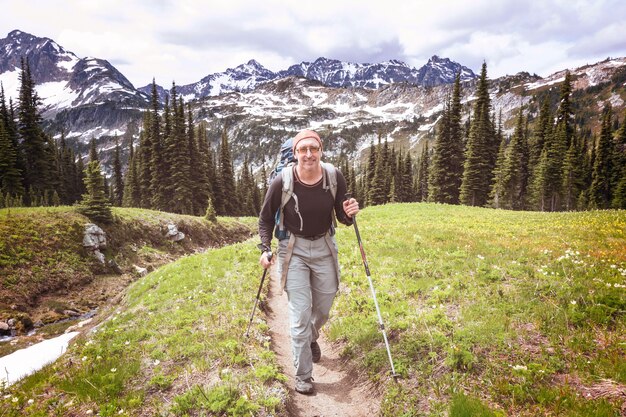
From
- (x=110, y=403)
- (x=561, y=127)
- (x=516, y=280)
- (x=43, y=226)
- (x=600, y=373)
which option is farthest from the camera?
(x=561, y=127)

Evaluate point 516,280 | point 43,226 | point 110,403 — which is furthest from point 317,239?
point 43,226

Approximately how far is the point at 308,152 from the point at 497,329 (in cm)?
466

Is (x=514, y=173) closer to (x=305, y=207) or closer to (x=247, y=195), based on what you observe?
(x=247, y=195)

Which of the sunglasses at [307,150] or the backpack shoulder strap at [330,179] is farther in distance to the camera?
the backpack shoulder strap at [330,179]

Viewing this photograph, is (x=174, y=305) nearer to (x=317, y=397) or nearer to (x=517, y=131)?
(x=317, y=397)

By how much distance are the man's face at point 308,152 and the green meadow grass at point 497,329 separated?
12.7 feet

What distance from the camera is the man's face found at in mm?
5668

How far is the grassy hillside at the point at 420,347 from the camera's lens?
472cm

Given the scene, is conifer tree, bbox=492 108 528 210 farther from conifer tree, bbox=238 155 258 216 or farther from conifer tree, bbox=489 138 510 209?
conifer tree, bbox=238 155 258 216

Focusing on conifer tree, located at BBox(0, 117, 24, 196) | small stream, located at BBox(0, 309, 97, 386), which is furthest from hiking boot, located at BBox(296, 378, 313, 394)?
conifer tree, located at BBox(0, 117, 24, 196)

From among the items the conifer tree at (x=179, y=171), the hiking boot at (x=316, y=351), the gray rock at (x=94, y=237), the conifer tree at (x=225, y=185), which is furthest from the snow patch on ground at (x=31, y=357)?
the conifer tree at (x=225, y=185)

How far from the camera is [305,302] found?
588 centimetres

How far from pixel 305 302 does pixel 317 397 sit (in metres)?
1.73

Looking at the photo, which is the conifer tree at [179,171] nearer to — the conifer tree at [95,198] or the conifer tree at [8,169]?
the conifer tree at [8,169]
